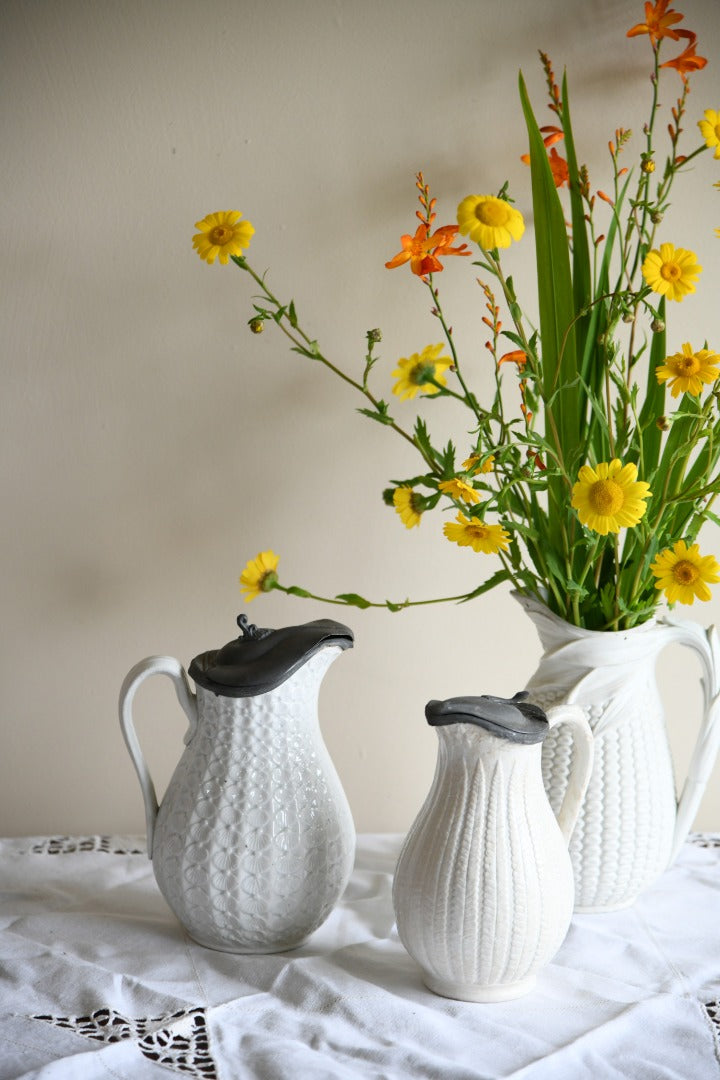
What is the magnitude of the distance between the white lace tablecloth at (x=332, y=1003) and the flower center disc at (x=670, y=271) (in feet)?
1.71

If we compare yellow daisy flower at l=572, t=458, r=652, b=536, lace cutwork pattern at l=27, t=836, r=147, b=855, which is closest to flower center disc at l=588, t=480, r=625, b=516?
yellow daisy flower at l=572, t=458, r=652, b=536

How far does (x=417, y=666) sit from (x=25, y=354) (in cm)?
51

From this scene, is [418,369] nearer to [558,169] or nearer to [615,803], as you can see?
[558,169]

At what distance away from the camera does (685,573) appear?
743 mm

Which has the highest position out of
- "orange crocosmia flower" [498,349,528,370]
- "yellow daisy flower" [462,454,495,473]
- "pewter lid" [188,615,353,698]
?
"orange crocosmia flower" [498,349,528,370]

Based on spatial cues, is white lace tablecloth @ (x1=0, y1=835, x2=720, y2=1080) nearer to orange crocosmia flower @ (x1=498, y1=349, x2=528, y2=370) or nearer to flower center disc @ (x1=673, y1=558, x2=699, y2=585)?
flower center disc @ (x1=673, y1=558, x2=699, y2=585)

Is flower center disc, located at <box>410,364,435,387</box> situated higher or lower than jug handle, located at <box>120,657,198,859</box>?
higher

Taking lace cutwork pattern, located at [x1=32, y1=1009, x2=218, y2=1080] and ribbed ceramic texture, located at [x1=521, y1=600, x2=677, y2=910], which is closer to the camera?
lace cutwork pattern, located at [x1=32, y1=1009, x2=218, y2=1080]

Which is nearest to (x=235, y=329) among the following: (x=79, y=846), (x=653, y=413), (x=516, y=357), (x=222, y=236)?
(x=222, y=236)

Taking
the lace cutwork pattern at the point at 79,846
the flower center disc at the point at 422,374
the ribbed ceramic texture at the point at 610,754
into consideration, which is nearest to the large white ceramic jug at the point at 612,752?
the ribbed ceramic texture at the point at 610,754

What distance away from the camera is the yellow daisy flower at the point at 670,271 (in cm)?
73

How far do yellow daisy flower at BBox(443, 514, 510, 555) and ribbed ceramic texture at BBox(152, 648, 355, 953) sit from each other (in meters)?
Result: 0.14

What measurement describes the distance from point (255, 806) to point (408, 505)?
10.4 inches

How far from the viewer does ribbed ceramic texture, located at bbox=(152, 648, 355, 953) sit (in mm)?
752
